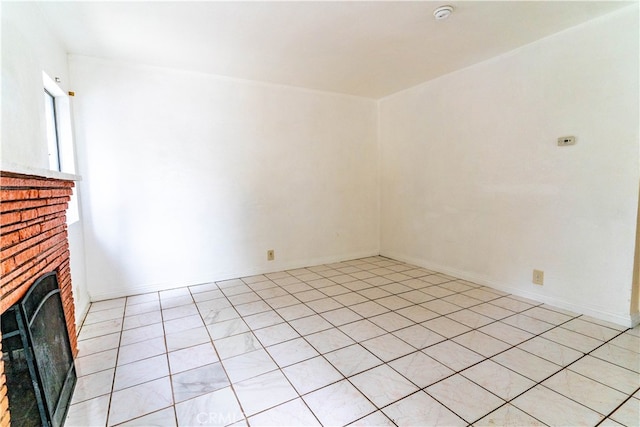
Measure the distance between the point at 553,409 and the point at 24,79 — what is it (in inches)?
130

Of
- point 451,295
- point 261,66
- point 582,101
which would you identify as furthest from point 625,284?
point 261,66

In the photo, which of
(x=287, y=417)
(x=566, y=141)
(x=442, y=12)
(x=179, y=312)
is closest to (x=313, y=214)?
(x=179, y=312)

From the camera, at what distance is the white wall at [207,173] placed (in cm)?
297

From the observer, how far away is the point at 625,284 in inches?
90.0

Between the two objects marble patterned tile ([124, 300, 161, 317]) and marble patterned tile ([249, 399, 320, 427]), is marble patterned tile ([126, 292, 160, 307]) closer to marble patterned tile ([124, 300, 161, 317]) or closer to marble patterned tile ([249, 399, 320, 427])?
marble patterned tile ([124, 300, 161, 317])

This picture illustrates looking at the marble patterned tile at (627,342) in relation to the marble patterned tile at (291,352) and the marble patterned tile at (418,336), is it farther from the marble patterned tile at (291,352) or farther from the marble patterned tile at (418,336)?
the marble patterned tile at (291,352)

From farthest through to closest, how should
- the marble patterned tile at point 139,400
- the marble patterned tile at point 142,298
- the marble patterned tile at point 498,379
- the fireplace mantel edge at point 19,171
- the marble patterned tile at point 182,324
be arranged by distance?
the marble patterned tile at point 142,298, the marble patterned tile at point 182,324, the marble patterned tile at point 498,379, the marble patterned tile at point 139,400, the fireplace mantel edge at point 19,171

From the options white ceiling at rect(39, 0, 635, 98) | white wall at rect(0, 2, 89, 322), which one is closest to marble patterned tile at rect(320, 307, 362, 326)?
white wall at rect(0, 2, 89, 322)

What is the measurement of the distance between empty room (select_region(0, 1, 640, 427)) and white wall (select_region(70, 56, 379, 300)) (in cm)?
2

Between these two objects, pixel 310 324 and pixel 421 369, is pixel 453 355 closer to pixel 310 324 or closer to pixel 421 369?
pixel 421 369

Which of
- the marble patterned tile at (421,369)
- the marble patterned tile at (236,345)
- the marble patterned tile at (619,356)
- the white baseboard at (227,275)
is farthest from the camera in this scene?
the white baseboard at (227,275)

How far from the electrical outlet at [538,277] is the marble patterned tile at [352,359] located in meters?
1.85

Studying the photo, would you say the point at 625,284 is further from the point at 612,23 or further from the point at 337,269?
the point at 337,269

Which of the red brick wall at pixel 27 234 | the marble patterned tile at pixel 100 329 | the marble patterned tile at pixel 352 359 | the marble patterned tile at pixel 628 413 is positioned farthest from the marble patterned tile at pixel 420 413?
the marble patterned tile at pixel 100 329
